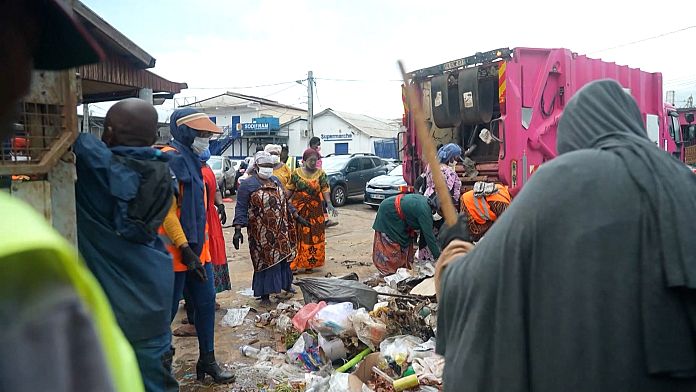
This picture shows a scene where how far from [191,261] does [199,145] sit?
0.85 meters

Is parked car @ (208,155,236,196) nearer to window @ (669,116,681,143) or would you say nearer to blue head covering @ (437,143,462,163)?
blue head covering @ (437,143,462,163)

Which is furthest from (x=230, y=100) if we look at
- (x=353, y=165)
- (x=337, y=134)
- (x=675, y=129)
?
(x=675, y=129)

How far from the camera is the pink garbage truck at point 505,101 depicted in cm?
614

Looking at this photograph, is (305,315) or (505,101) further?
(505,101)

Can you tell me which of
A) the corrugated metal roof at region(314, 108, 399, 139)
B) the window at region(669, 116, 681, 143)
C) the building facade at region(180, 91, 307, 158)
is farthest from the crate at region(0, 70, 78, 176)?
the corrugated metal roof at region(314, 108, 399, 139)

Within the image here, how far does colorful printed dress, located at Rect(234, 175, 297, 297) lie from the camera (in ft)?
18.8

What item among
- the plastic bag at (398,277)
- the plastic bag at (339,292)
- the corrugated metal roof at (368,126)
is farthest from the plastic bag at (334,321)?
the corrugated metal roof at (368,126)

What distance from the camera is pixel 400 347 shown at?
3.74 m

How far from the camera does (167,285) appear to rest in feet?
8.43

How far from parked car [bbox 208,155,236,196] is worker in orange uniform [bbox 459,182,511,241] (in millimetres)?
12697

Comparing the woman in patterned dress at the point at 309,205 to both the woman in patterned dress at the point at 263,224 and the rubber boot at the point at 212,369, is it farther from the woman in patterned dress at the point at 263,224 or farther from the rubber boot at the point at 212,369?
the rubber boot at the point at 212,369

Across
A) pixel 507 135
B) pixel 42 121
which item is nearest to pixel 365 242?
pixel 507 135

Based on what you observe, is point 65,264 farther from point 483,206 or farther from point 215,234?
point 483,206

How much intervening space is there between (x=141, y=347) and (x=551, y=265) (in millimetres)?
1902
